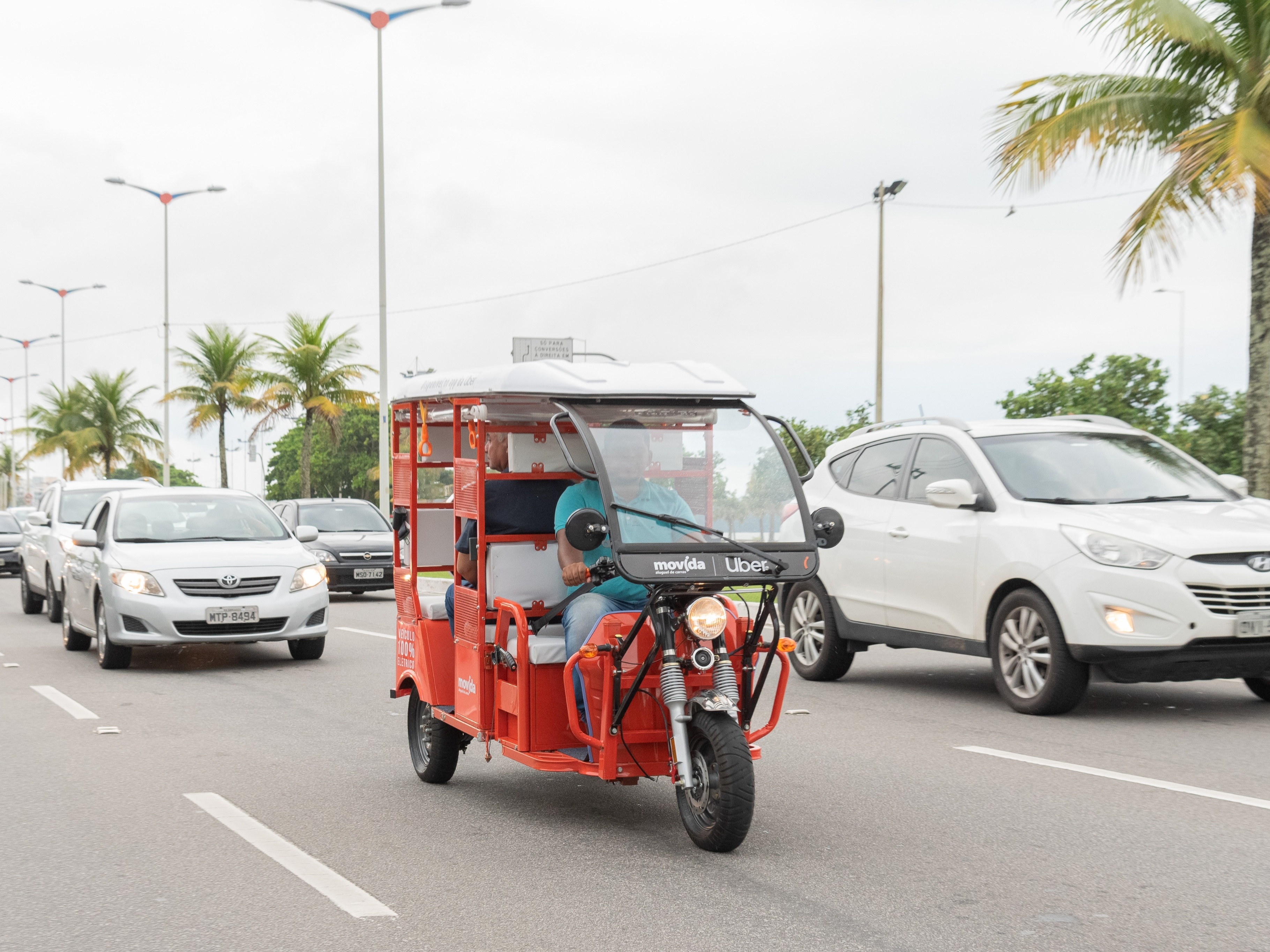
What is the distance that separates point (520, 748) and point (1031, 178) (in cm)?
1174

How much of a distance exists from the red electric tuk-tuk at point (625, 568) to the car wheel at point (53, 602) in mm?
12112

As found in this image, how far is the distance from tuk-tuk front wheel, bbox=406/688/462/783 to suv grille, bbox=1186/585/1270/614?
4.33 meters

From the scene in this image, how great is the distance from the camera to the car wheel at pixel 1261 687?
9.25 m

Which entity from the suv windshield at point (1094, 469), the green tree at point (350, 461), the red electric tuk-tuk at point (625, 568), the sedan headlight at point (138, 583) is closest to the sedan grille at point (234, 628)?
the sedan headlight at point (138, 583)

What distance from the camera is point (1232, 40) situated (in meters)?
15.0

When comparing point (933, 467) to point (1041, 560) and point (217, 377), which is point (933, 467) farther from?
point (217, 377)

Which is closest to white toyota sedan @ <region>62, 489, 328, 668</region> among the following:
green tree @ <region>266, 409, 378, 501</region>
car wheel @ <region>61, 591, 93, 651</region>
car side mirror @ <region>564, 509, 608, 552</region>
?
car wheel @ <region>61, 591, 93, 651</region>

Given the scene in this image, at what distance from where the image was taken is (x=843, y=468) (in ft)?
36.6

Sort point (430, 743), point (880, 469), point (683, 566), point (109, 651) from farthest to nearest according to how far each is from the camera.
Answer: point (109, 651) → point (880, 469) → point (430, 743) → point (683, 566)

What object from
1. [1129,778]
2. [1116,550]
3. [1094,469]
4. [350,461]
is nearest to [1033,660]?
[1116,550]

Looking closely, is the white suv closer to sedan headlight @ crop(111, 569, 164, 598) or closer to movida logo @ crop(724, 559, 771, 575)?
movida logo @ crop(724, 559, 771, 575)

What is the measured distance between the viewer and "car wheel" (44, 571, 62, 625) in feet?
56.8

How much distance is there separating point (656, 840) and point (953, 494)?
4.22 m

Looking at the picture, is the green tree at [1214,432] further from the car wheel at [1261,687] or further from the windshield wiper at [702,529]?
the windshield wiper at [702,529]
